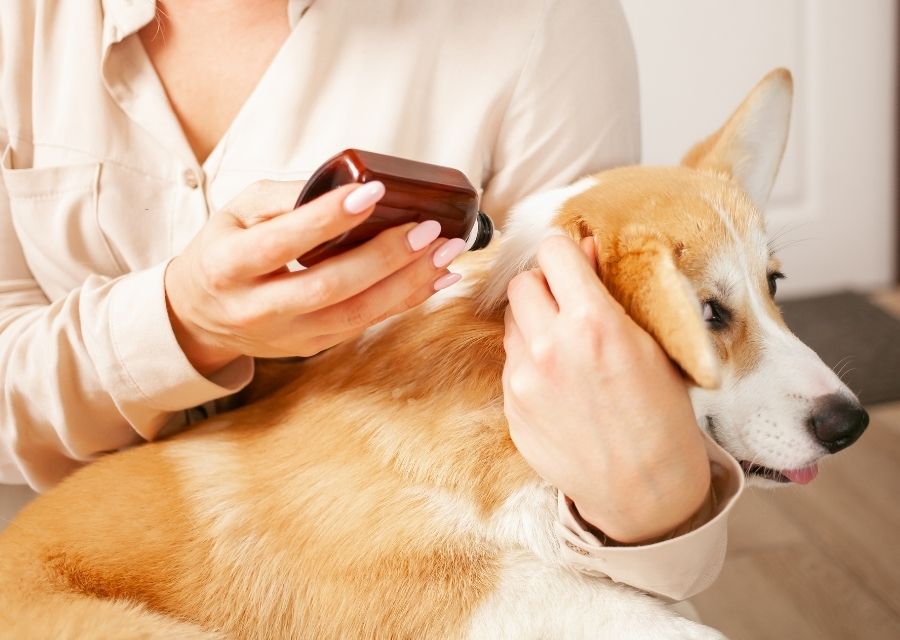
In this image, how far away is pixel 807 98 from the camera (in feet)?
9.45

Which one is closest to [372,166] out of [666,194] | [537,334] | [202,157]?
[537,334]

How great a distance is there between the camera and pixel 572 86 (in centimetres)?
105

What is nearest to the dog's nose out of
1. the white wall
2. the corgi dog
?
the corgi dog

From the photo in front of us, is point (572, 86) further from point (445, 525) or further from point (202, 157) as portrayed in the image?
point (445, 525)

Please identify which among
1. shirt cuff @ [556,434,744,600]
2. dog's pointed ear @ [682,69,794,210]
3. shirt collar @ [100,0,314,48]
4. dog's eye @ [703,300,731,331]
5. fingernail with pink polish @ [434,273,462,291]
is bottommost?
shirt cuff @ [556,434,744,600]

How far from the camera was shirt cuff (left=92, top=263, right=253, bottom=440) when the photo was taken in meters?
0.83

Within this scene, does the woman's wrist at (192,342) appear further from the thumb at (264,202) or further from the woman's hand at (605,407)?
the woman's hand at (605,407)

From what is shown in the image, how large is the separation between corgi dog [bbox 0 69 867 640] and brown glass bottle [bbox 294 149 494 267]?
0.16 m

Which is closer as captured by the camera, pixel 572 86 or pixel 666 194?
pixel 666 194

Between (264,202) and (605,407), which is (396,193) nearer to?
(264,202)

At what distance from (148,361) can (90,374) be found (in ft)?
0.31

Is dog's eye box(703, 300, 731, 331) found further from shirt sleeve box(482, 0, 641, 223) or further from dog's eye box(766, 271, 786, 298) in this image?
shirt sleeve box(482, 0, 641, 223)

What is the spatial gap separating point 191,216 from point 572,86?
0.51 metres

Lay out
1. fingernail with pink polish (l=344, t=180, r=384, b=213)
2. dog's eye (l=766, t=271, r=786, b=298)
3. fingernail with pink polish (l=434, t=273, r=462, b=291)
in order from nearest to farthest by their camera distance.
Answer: fingernail with pink polish (l=344, t=180, r=384, b=213)
fingernail with pink polish (l=434, t=273, r=462, b=291)
dog's eye (l=766, t=271, r=786, b=298)
